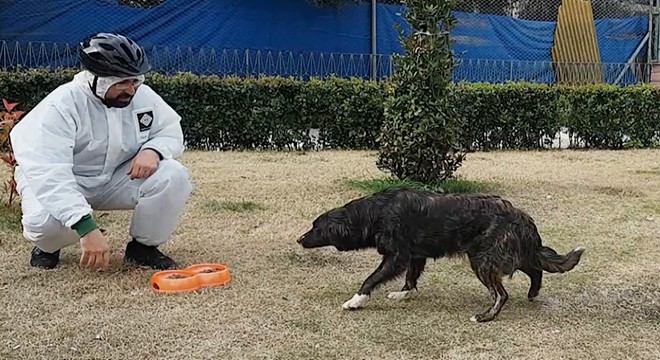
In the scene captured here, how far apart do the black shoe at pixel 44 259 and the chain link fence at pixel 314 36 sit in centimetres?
585

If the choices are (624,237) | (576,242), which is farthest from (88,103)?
(624,237)

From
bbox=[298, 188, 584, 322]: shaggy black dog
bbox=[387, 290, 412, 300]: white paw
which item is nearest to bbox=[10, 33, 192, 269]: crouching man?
bbox=[298, 188, 584, 322]: shaggy black dog

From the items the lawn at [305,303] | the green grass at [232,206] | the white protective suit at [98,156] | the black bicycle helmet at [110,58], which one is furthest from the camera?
the green grass at [232,206]

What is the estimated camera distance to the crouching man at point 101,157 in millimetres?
3143

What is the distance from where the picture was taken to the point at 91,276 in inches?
147

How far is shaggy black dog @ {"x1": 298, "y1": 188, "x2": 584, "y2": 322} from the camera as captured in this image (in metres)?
3.19

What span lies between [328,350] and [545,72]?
1295cm

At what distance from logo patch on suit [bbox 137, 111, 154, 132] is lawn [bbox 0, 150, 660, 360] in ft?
2.43

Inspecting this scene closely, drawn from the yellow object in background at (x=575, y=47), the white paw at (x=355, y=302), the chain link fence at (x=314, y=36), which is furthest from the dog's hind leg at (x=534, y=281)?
the yellow object in background at (x=575, y=47)

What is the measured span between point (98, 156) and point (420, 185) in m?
3.20

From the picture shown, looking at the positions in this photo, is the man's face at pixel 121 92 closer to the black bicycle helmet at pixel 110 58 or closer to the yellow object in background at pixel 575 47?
the black bicycle helmet at pixel 110 58

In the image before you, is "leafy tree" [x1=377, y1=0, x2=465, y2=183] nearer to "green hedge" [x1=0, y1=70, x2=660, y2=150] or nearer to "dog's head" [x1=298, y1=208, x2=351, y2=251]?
"dog's head" [x1=298, y1=208, x2=351, y2=251]

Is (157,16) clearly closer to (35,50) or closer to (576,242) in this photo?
(35,50)

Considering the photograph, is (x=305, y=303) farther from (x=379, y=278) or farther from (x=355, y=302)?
(x=379, y=278)
